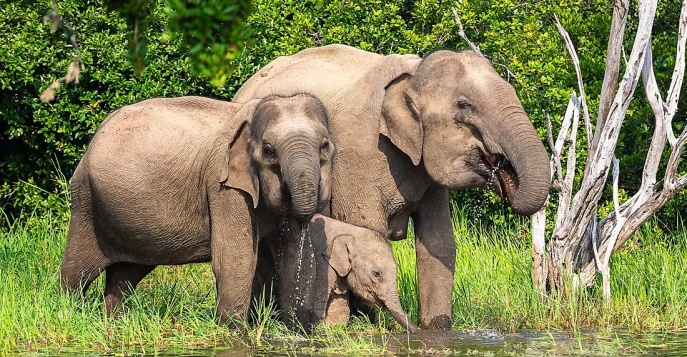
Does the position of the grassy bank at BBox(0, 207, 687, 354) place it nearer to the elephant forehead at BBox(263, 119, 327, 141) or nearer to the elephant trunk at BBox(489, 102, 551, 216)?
the elephant trunk at BBox(489, 102, 551, 216)

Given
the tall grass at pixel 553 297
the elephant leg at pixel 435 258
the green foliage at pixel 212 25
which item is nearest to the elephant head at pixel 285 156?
the elephant leg at pixel 435 258

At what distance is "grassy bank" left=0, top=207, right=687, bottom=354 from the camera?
29.1ft

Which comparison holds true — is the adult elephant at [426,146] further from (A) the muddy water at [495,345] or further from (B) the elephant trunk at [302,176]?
(B) the elephant trunk at [302,176]

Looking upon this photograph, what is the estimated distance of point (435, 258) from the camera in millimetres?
9703

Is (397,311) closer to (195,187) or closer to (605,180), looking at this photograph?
(195,187)

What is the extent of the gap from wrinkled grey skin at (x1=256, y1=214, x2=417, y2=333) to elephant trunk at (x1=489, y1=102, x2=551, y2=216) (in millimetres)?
1098

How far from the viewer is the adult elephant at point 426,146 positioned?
29.1 ft

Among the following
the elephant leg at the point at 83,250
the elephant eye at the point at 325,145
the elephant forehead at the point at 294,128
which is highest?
the elephant forehead at the point at 294,128

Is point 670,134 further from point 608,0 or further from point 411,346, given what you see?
point 608,0

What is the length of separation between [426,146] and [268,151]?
1038 mm

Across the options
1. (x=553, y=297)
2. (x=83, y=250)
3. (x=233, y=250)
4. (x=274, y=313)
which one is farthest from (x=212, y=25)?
(x=553, y=297)

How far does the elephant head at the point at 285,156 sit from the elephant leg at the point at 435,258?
1098 millimetres

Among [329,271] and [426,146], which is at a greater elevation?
[426,146]

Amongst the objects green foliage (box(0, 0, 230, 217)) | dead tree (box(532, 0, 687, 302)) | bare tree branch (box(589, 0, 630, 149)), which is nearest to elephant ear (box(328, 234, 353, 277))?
dead tree (box(532, 0, 687, 302))
